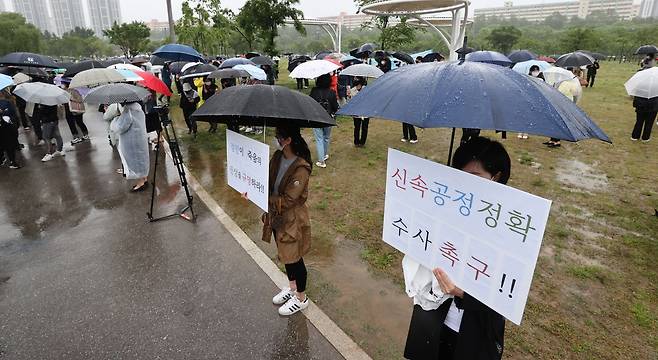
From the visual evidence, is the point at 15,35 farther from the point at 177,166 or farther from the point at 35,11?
the point at 35,11

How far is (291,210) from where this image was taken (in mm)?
2992

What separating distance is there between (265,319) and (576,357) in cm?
254

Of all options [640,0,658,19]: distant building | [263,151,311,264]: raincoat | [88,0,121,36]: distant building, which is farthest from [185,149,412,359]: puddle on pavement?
[640,0,658,19]: distant building

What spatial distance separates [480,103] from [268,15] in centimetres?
1954

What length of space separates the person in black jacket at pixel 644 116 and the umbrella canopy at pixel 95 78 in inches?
440

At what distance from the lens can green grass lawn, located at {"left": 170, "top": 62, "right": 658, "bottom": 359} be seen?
10.2ft

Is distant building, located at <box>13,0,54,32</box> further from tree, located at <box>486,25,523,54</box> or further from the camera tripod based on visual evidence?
the camera tripod

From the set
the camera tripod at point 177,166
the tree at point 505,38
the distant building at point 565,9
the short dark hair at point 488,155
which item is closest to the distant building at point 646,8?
the distant building at point 565,9

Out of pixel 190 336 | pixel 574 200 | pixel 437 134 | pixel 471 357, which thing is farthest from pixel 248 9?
pixel 471 357

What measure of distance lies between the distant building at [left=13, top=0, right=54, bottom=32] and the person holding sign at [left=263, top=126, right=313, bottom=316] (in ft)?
607

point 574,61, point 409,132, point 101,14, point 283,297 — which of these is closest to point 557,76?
point 409,132

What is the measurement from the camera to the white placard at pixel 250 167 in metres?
2.75

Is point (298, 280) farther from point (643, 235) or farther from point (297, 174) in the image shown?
point (643, 235)

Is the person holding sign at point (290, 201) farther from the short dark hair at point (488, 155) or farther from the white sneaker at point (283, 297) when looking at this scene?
the short dark hair at point (488, 155)
